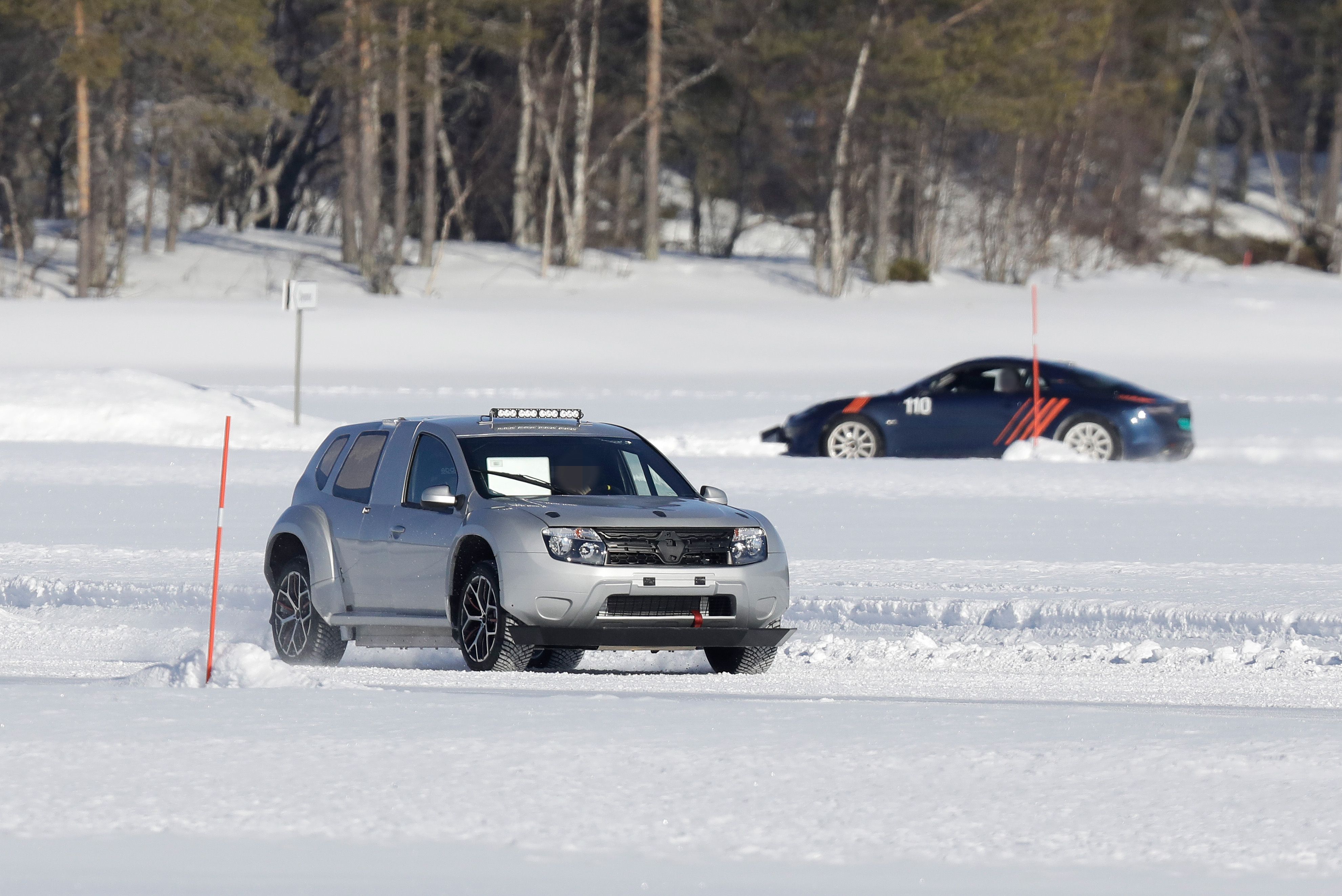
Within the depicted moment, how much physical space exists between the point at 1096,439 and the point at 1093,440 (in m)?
0.05

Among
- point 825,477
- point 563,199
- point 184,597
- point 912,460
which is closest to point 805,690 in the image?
point 184,597

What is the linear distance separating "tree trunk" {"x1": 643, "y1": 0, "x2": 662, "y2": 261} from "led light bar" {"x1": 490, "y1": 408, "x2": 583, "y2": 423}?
40.2 metres

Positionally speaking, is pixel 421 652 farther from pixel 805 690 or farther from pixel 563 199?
pixel 563 199

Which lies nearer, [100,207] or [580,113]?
[100,207]

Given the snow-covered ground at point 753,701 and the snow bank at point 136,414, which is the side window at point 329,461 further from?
the snow bank at point 136,414

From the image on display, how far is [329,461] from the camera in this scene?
11.2 metres

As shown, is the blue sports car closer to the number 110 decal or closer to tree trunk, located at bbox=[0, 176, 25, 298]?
the number 110 decal

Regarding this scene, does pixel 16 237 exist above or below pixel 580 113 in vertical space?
below

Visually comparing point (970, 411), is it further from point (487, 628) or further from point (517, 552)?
point (517, 552)

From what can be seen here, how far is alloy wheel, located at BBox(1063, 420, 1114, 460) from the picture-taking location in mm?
22250

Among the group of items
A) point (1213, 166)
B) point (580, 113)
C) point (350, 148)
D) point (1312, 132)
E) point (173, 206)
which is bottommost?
point (173, 206)

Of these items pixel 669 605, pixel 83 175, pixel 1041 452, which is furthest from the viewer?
pixel 83 175

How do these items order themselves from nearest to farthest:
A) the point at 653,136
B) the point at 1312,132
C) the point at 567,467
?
1. the point at 567,467
2. the point at 653,136
3. the point at 1312,132

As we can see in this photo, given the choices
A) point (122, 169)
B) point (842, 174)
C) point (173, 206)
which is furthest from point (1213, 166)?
point (122, 169)
